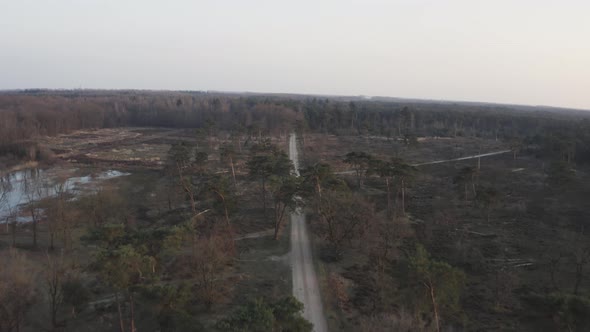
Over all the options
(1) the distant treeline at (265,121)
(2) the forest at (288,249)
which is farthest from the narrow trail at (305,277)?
(1) the distant treeline at (265,121)

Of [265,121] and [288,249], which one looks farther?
[265,121]

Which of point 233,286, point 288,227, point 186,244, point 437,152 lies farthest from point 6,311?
point 437,152

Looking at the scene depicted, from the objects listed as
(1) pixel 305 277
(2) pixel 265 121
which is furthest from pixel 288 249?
(2) pixel 265 121

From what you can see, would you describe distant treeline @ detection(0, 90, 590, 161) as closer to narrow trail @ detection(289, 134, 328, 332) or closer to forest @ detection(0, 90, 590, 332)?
forest @ detection(0, 90, 590, 332)

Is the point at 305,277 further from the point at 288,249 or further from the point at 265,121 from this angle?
the point at 265,121

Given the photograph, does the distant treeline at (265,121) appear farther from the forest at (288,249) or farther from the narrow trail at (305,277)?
the narrow trail at (305,277)

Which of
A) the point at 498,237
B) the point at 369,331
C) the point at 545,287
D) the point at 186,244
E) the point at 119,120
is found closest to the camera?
the point at 369,331

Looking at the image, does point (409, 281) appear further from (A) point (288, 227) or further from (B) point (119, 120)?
(B) point (119, 120)

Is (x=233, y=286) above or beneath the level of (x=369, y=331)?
beneath

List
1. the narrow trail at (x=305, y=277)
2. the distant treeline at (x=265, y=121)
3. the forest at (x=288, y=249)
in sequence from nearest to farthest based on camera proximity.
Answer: the forest at (x=288, y=249) → the narrow trail at (x=305, y=277) → the distant treeline at (x=265, y=121)
